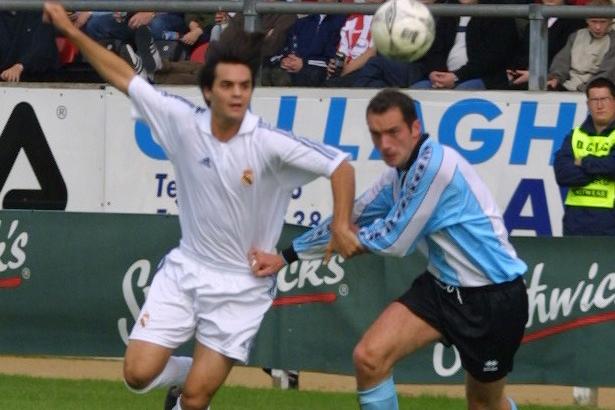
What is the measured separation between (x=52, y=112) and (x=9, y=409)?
331cm

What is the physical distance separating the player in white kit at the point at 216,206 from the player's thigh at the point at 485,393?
1.15m

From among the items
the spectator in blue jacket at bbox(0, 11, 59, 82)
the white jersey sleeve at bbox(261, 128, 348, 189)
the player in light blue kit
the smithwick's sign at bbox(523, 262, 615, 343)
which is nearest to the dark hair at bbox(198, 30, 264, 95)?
the white jersey sleeve at bbox(261, 128, 348, 189)

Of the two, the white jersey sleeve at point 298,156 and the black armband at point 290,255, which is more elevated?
the white jersey sleeve at point 298,156

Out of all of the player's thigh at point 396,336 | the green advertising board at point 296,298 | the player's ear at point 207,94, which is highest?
the player's ear at point 207,94

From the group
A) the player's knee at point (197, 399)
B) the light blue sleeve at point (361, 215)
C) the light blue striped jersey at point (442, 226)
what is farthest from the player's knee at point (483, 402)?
the player's knee at point (197, 399)

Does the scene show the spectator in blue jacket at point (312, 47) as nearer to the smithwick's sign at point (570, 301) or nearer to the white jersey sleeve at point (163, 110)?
the smithwick's sign at point (570, 301)

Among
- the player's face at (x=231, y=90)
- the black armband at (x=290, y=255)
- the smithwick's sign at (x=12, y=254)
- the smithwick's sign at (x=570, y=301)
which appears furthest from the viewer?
the smithwick's sign at (x=12, y=254)

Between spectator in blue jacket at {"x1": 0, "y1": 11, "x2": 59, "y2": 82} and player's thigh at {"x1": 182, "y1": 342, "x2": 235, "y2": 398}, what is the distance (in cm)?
548

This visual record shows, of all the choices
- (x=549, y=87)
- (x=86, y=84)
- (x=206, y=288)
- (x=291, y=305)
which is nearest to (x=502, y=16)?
(x=549, y=87)

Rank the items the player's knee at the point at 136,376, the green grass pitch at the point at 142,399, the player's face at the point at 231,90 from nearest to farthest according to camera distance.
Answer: the player's face at the point at 231,90 < the player's knee at the point at 136,376 < the green grass pitch at the point at 142,399

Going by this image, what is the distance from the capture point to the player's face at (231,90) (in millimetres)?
8000

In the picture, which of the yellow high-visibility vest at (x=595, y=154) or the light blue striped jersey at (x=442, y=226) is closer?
the light blue striped jersey at (x=442, y=226)

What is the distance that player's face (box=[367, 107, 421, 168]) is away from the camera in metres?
7.94

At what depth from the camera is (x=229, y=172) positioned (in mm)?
8141
